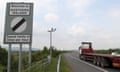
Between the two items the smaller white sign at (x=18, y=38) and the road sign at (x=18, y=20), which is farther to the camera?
the smaller white sign at (x=18, y=38)

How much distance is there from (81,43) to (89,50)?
173 cm

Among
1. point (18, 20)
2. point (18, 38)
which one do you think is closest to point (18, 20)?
point (18, 20)

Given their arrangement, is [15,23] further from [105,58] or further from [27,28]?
[105,58]

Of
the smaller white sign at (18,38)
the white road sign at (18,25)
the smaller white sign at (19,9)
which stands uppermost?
the smaller white sign at (19,9)

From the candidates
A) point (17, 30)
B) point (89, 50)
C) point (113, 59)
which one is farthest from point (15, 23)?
point (89, 50)

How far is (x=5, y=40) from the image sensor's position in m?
6.96

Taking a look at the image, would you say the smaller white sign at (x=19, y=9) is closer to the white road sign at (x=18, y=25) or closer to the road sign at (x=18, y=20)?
the road sign at (x=18, y=20)

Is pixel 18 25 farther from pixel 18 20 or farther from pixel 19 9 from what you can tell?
pixel 19 9

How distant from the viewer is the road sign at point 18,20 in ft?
22.3

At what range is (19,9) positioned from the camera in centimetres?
684

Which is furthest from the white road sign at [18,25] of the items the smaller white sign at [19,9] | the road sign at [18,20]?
the smaller white sign at [19,9]

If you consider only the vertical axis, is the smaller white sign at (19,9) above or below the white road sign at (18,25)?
above

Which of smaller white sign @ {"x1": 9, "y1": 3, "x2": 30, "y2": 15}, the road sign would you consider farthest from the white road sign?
smaller white sign @ {"x1": 9, "y1": 3, "x2": 30, "y2": 15}

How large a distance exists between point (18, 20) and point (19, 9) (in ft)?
0.90
